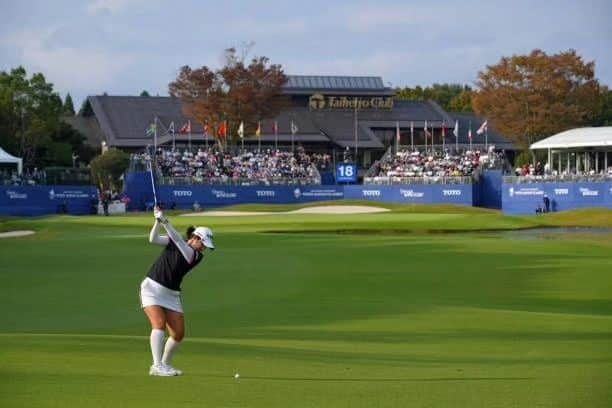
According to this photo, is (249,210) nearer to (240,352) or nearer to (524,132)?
(524,132)

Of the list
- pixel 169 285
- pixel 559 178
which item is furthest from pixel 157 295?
pixel 559 178

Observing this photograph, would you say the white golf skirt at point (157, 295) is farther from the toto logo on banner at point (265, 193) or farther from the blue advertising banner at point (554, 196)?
the toto logo on banner at point (265, 193)

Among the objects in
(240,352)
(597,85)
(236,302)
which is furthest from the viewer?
(597,85)

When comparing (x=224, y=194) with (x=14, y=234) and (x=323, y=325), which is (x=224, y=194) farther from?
(x=323, y=325)

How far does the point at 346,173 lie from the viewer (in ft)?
307

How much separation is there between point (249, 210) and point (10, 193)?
1573 cm

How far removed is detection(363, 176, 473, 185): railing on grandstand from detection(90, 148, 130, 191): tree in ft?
61.4

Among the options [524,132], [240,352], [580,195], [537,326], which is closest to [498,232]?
[580,195]

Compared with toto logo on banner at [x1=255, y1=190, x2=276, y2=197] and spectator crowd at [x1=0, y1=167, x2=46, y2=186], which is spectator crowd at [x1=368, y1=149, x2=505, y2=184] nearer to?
toto logo on banner at [x1=255, y1=190, x2=276, y2=197]

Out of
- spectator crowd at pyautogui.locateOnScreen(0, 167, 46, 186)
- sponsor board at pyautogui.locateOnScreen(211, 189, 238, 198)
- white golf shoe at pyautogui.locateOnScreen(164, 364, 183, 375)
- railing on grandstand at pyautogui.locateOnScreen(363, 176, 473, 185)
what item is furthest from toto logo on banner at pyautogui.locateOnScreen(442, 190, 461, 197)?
white golf shoe at pyautogui.locateOnScreen(164, 364, 183, 375)

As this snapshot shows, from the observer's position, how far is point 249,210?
7869cm

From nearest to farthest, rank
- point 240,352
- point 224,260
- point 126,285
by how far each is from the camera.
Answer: point 240,352 → point 126,285 → point 224,260

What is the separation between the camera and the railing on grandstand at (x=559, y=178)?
78088mm

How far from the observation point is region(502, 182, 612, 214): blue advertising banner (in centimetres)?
7681
